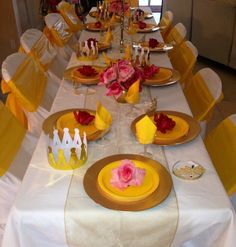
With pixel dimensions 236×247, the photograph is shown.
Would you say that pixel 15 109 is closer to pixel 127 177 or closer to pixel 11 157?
pixel 11 157

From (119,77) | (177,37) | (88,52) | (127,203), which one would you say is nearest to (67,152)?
(127,203)

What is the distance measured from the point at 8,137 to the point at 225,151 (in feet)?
2.99

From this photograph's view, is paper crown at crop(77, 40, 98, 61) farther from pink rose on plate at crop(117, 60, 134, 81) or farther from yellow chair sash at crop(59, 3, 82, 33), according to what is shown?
yellow chair sash at crop(59, 3, 82, 33)

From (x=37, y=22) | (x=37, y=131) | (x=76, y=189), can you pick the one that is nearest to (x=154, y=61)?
(x=37, y=131)

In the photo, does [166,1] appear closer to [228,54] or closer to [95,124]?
[228,54]

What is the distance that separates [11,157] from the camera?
55.9 inches

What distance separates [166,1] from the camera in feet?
17.0

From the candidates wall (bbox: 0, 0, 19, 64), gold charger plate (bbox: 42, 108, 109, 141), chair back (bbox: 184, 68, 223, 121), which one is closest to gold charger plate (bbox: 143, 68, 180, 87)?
chair back (bbox: 184, 68, 223, 121)

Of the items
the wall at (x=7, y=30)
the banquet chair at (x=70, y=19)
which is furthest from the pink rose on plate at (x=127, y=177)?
the wall at (x=7, y=30)

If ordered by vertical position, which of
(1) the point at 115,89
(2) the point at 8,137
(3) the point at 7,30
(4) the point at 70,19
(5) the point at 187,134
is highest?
(1) the point at 115,89

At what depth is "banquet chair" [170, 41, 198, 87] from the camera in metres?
2.17

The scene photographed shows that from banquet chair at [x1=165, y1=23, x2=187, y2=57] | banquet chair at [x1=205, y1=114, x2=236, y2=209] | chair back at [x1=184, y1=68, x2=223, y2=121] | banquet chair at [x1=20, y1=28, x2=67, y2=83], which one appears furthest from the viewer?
banquet chair at [x1=165, y1=23, x2=187, y2=57]

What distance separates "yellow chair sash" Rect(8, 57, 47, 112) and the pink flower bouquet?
1.86 ft

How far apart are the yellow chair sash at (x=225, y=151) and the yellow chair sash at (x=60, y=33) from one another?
1726 mm
